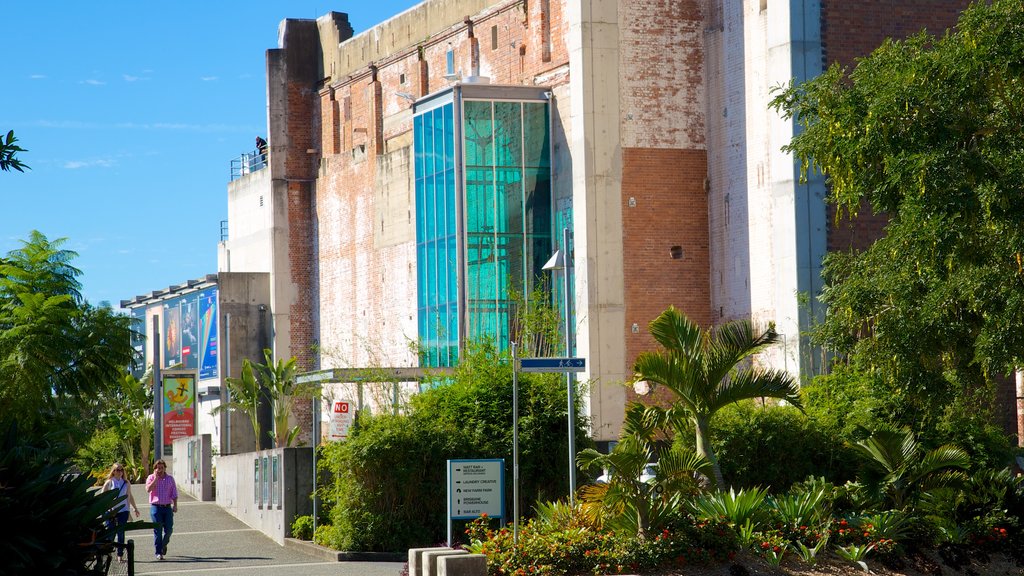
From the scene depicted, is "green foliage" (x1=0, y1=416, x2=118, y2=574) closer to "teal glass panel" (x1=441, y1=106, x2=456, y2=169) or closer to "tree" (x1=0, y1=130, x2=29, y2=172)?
"tree" (x1=0, y1=130, x2=29, y2=172)

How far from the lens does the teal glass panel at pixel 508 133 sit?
4053cm

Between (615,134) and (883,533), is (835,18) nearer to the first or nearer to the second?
(615,134)

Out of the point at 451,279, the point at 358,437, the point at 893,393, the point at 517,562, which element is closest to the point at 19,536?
the point at 517,562

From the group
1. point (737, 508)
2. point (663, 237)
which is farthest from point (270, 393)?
point (737, 508)

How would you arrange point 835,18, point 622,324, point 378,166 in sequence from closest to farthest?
point 835,18, point 622,324, point 378,166

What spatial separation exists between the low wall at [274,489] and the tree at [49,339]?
3468 millimetres

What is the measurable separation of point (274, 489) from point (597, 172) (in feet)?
38.5

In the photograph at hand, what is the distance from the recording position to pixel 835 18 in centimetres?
3309

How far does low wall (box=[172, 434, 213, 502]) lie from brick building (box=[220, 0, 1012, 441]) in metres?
6.27

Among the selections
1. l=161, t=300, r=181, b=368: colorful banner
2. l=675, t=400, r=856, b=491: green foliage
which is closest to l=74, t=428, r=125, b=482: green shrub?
l=161, t=300, r=181, b=368: colorful banner

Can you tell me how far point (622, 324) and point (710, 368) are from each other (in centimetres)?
1519

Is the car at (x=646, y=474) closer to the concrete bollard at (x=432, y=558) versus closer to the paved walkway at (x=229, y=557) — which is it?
the concrete bollard at (x=432, y=558)

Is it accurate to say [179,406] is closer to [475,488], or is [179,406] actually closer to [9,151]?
[475,488]

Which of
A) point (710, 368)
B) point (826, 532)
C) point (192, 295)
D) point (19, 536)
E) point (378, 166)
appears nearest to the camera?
point (19, 536)
